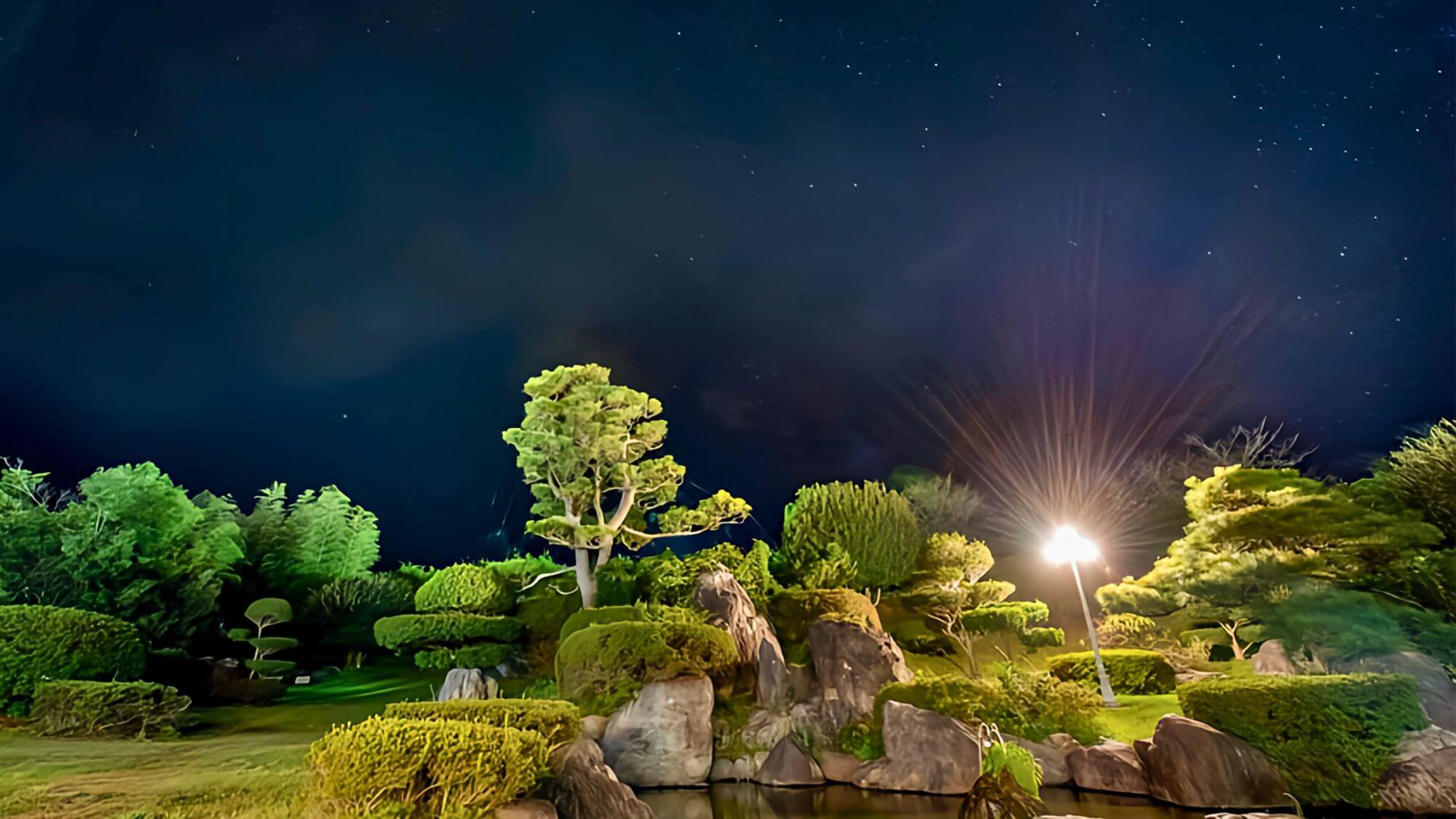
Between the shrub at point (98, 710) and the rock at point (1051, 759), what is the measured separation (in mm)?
13198

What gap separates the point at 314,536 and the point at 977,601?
21436 millimetres

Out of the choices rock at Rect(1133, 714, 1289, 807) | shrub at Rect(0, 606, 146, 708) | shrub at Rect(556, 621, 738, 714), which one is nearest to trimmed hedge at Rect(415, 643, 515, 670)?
shrub at Rect(556, 621, 738, 714)

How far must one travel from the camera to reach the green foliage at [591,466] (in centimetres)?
1568

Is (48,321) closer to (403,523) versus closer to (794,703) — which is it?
(403,523)

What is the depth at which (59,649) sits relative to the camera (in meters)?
11.1

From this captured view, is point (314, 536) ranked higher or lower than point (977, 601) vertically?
→ higher

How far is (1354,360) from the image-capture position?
18.4m

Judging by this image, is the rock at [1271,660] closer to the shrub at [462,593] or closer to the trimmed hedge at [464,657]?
the trimmed hedge at [464,657]

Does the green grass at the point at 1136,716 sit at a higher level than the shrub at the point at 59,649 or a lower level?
lower

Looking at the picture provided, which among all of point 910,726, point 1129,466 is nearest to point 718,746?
point 910,726

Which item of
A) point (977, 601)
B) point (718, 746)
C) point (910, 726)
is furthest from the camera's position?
point (977, 601)

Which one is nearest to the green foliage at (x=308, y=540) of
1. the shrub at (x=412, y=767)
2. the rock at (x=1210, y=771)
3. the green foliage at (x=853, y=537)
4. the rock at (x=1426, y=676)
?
the green foliage at (x=853, y=537)

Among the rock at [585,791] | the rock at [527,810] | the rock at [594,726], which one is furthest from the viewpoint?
the rock at [594,726]

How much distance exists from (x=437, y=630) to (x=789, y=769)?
7949 mm
